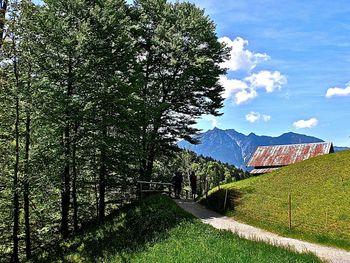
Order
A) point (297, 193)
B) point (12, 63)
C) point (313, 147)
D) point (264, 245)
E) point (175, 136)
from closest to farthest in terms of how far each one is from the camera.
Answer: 1. point (264, 245)
2. point (12, 63)
3. point (297, 193)
4. point (175, 136)
5. point (313, 147)

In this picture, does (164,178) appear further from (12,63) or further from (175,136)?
(12,63)

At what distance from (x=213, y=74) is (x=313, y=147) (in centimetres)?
3361

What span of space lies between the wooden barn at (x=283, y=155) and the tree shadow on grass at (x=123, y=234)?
41.1 metres

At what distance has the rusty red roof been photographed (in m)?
66.5

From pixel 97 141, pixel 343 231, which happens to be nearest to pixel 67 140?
pixel 97 141

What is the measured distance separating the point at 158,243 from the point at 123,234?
412cm

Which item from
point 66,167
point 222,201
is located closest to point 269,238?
point 222,201

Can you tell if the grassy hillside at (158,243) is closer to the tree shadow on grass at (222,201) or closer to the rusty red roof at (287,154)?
the tree shadow on grass at (222,201)

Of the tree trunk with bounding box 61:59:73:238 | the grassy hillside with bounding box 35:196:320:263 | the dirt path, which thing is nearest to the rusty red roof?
the dirt path

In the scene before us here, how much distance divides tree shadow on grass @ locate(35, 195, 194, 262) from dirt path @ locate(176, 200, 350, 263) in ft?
9.48

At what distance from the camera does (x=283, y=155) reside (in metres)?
68.1

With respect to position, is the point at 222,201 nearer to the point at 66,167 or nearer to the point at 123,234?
the point at 123,234

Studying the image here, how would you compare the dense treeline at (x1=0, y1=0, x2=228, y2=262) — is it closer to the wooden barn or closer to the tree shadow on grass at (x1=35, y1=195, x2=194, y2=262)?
the tree shadow on grass at (x1=35, y1=195, x2=194, y2=262)

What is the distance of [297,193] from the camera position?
113 ft
